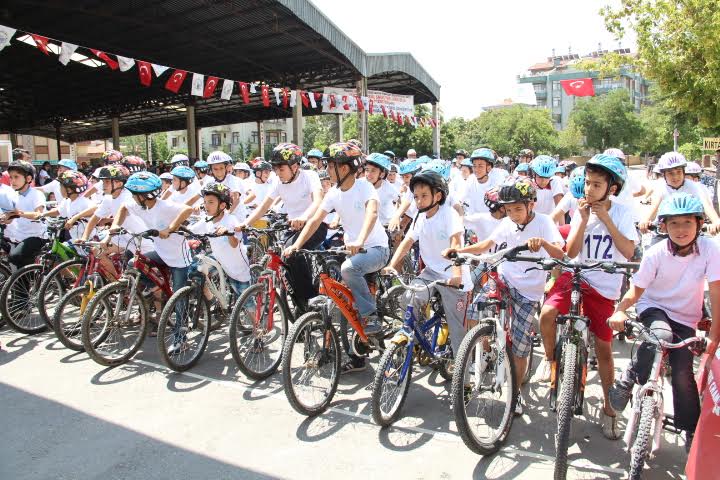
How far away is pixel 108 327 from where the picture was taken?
5.81 meters

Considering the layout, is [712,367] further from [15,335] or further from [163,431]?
[15,335]

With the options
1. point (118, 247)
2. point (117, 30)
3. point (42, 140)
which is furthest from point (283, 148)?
point (42, 140)

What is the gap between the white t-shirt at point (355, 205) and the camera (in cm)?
551

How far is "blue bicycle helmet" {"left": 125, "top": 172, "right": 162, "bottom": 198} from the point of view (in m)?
6.03

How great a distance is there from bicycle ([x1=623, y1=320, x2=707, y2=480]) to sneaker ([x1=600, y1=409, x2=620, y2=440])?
2.66 ft

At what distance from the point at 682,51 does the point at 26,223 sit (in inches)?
555

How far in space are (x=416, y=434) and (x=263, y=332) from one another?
6.07 ft

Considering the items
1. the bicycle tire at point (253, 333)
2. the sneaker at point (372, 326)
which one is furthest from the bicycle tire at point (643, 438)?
the bicycle tire at point (253, 333)

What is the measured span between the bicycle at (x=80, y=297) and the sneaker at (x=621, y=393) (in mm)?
4841

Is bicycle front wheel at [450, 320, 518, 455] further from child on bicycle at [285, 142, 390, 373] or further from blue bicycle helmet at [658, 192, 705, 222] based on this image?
child on bicycle at [285, 142, 390, 373]

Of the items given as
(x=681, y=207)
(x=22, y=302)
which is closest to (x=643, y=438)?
(x=681, y=207)

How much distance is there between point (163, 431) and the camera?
4.45 meters

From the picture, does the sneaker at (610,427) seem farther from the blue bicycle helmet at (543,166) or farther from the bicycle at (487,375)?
the blue bicycle helmet at (543,166)

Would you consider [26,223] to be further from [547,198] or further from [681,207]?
[681,207]
